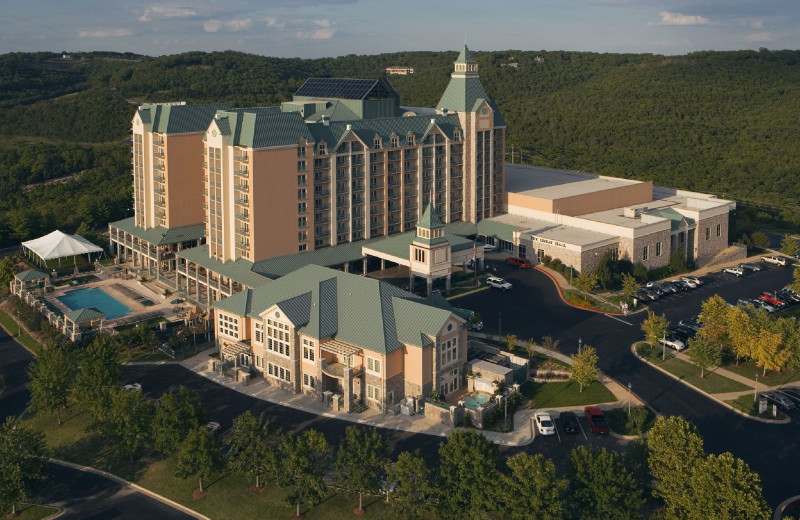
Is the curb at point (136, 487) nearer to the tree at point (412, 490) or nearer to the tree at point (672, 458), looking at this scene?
the tree at point (412, 490)

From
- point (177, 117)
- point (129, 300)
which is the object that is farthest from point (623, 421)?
point (177, 117)

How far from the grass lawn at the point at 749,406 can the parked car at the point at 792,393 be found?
2476 millimetres

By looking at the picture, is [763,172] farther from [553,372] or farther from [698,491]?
[698,491]

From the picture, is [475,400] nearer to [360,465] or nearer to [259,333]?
[360,465]

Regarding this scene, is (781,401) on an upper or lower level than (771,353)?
lower

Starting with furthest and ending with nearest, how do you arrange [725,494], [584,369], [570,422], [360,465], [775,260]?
[775,260] → [584,369] → [570,422] → [360,465] → [725,494]

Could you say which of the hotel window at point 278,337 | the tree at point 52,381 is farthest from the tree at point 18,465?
the hotel window at point 278,337

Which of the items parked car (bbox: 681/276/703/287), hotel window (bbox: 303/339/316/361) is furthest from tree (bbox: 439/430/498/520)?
parked car (bbox: 681/276/703/287)

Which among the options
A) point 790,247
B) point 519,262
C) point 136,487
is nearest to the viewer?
point 136,487

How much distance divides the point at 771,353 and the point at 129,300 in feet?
217

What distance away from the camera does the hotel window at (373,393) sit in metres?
65.0

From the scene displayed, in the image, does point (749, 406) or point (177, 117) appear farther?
point (177, 117)

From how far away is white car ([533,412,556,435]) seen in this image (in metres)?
60.9

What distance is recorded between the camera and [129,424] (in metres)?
57.0
